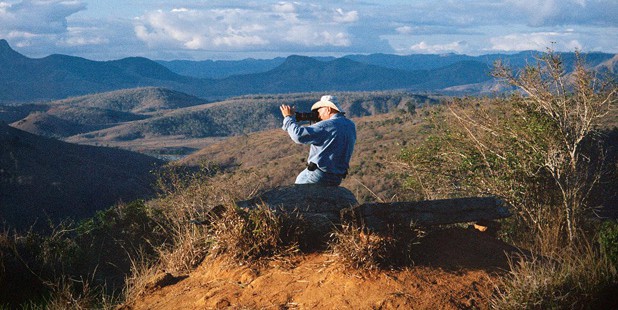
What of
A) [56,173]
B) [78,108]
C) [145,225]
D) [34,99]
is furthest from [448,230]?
[34,99]

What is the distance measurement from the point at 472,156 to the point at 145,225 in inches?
232

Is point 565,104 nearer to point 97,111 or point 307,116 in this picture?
point 307,116

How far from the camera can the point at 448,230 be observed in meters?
5.71

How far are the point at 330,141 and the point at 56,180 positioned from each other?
141ft

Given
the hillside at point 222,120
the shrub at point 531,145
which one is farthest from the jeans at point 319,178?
the hillside at point 222,120

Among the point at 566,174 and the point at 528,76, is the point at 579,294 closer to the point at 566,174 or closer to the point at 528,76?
the point at 566,174

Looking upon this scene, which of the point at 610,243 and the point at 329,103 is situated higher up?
the point at 329,103

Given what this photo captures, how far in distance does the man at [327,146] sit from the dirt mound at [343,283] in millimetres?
1206

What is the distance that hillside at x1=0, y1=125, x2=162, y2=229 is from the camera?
38.9 meters

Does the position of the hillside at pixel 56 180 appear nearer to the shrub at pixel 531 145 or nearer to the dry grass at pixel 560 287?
the shrub at pixel 531 145

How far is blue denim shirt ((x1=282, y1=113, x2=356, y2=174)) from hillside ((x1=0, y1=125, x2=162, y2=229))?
32.4 m

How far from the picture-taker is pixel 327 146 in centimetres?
616

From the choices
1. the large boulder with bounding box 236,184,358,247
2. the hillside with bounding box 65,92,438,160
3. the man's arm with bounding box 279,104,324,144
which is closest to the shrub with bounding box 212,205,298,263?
the large boulder with bounding box 236,184,358,247

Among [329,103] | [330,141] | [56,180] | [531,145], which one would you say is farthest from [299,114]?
[56,180]
